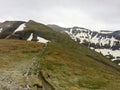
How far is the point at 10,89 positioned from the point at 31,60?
1179 inches

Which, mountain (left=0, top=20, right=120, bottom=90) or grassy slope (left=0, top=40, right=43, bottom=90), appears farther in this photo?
mountain (left=0, top=20, right=120, bottom=90)

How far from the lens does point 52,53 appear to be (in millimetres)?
98250

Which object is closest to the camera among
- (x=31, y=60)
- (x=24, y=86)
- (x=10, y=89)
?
(x=10, y=89)

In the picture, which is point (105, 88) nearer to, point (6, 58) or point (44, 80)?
point (44, 80)

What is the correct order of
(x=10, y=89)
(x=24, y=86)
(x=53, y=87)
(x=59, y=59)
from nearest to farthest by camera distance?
(x=10, y=89) < (x=24, y=86) < (x=53, y=87) < (x=59, y=59)

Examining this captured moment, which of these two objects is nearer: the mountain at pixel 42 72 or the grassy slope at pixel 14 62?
the grassy slope at pixel 14 62

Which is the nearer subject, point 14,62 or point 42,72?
point 42,72

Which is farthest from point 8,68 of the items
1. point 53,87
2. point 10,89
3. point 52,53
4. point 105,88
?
point 52,53

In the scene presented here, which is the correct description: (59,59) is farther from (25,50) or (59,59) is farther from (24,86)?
(24,86)

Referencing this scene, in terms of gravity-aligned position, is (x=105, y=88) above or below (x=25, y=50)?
below

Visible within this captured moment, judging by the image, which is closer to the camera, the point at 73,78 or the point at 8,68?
the point at 8,68

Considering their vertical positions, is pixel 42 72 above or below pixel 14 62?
below

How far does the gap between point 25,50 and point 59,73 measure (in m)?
23.2

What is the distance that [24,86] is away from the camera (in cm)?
5628
